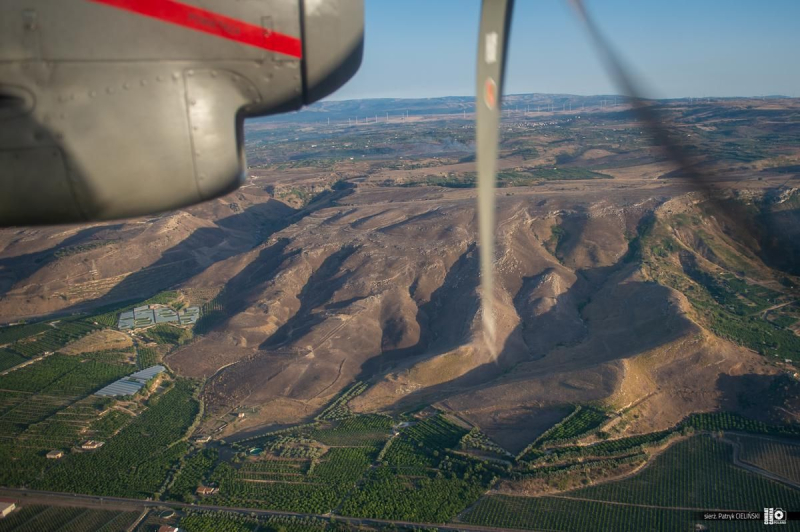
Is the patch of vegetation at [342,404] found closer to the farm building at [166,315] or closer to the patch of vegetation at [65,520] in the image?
the patch of vegetation at [65,520]

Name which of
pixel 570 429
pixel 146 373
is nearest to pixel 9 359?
pixel 146 373

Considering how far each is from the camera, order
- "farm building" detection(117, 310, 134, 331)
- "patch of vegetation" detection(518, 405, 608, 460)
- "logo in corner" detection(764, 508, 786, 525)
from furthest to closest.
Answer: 1. "farm building" detection(117, 310, 134, 331)
2. "patch of vegetation" detection(518, 405, 608, 460)
3. "logo in corner" detection(764, 508, 786, 525)

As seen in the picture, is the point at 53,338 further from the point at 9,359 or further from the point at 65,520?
the point at 65,520

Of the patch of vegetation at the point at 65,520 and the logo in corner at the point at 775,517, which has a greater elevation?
the logo in corner at the point at 775,517

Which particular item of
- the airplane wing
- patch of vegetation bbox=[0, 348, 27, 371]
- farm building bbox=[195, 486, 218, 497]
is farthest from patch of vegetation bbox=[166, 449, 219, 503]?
the airplane wing

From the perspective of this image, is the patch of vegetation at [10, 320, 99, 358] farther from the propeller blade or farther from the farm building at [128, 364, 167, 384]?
the propeller blade

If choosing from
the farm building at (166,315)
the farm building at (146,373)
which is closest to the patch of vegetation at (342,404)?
the farm building at (146,373)

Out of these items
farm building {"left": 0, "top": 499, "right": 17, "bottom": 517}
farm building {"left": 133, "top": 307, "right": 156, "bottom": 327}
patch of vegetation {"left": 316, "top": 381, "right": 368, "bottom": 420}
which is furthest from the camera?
farm building {"left": 133, "top": 307, "right": 156, "bottom": 327}

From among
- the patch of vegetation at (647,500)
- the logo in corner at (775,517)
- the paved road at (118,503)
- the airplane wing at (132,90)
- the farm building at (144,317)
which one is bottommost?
the paved road at (118,503)

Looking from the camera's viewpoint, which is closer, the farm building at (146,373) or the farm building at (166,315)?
the farm building at (146,373)
